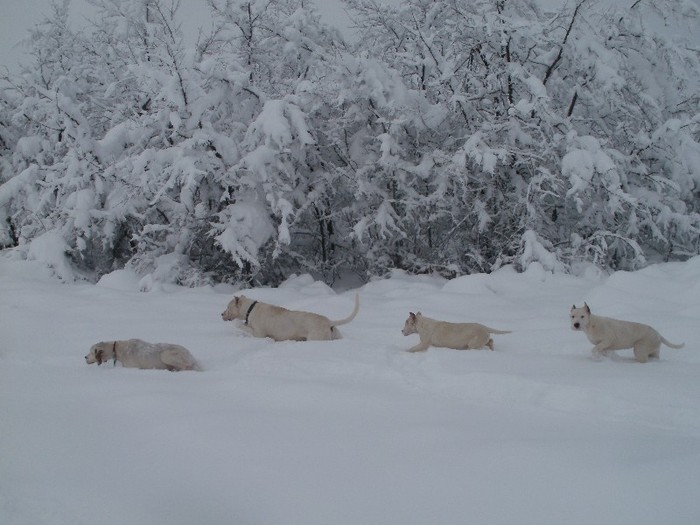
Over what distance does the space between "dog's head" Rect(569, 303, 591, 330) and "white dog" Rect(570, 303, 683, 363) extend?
0.08ft

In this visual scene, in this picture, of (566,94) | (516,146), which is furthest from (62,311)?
(566,94)

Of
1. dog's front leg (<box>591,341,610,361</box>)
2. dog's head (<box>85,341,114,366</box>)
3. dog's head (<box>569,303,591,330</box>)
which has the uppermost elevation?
dog's head (<box>569,303,591,330</box>)

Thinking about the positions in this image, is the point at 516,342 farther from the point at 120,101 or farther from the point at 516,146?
the point at 120,101

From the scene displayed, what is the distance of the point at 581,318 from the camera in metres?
5.49

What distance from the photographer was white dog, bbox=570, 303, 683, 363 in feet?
17.1

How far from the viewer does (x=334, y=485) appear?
8.70ft

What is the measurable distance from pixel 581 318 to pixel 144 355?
16.0ft

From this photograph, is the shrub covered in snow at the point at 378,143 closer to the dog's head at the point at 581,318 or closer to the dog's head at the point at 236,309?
the dog's head at the point at 236,309

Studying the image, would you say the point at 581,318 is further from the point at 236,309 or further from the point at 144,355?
the point at 144,355

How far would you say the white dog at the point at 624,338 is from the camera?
5.22m

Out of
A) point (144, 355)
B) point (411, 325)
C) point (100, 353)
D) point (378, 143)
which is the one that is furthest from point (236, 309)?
point (378, 143)

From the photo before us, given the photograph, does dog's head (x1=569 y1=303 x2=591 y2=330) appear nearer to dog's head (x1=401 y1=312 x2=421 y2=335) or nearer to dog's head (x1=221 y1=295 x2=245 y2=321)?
dog's head (x1=401 y1=312 x2=421 y2=335)

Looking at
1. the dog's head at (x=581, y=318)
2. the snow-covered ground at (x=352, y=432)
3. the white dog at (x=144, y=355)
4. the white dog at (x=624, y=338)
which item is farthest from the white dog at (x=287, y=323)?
the white dog at (x=624, y=338)

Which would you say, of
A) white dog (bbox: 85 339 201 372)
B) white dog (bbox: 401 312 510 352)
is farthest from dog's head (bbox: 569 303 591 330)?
white dog (bbox: 85 339 201 372)
